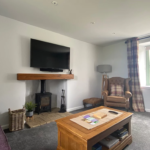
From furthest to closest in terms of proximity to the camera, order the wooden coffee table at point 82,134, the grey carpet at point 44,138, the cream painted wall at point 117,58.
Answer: the cream painted wall at point 117,58, the grey carpet at point 44,138, the wooden coffee table at point 82,134

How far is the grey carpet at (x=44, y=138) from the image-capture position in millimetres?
1688

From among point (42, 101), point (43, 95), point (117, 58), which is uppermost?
point (117, 58)

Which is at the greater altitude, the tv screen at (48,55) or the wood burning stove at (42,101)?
the tv screen at (48,55)

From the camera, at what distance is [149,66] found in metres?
3.72

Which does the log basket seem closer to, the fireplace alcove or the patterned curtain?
the fireplace alcove

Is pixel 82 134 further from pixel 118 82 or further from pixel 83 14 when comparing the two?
pixel 118 82

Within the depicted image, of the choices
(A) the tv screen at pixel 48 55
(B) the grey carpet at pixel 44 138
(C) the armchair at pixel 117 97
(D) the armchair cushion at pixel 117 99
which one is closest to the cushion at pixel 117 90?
(C) the armchair at pixel 117 97

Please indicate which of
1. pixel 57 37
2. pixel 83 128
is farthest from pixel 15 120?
pixel 57 37

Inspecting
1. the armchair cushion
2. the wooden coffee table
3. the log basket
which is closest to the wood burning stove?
the log basket

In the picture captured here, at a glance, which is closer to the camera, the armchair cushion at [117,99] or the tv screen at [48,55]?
the tv screen at [48,55]

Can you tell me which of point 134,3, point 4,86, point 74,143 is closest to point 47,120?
point 4,86

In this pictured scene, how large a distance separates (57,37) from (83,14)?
1197mm

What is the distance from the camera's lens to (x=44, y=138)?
1907 millimetres

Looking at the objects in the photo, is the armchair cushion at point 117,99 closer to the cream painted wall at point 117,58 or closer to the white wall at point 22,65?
the white wall at point 22,65
